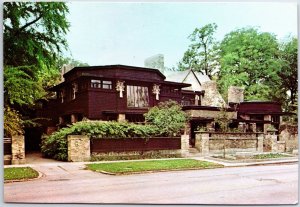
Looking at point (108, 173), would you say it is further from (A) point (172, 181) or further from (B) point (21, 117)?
(B) point (21, 117)

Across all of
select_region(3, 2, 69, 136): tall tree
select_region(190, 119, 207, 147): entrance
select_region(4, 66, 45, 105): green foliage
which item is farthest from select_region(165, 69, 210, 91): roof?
select_region(4, 66, 45, 105): green foliage

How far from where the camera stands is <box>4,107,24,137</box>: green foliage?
5.36 metres

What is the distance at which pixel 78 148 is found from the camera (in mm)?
6223

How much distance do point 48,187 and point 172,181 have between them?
5.54ft

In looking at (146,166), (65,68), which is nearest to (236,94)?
(146,166)

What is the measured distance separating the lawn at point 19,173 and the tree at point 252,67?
2.98 metres

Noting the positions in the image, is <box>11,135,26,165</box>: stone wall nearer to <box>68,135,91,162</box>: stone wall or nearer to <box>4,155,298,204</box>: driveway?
<box>4,155,298,204</box>: driveway

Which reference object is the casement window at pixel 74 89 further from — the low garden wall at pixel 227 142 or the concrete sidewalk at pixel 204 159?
the low garden wall at pixel 227 142

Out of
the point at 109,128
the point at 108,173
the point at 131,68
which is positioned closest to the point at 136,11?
the point at 131,68

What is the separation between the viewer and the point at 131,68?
18.3 ft

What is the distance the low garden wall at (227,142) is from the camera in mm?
6144

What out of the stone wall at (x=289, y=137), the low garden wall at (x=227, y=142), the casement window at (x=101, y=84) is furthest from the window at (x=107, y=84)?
the stone wall at (x=289, y=137)

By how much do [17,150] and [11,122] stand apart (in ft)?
1.34

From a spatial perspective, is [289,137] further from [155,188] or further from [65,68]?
[65,68]
